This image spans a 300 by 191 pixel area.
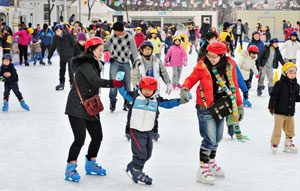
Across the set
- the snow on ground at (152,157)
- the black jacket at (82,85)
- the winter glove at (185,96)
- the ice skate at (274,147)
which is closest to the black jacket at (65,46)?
the snow on ground at (152,157)

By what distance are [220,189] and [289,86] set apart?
1.93 metres

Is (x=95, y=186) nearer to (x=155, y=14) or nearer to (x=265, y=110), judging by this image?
(x=265, y=110)

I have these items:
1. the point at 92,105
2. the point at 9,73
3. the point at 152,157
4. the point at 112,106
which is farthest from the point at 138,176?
the point at 9,73

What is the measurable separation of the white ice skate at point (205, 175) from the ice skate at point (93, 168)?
98cm

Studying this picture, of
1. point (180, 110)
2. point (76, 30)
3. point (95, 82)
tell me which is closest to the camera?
point (95, 82)

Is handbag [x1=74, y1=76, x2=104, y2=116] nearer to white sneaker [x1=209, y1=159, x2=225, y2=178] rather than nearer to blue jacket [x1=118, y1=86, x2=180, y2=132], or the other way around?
blue jacket [x1=118, y1=86, x2=180, y2=132]

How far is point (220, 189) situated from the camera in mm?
4926

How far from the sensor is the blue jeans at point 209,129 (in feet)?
16.3

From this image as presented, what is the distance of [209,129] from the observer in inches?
196

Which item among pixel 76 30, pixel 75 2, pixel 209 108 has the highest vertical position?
pixel 75 2

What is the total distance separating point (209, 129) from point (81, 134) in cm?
121

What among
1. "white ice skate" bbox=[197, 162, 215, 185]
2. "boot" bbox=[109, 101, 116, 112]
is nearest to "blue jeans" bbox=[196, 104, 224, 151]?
"white ice skate" bbox=[197, 162, 215, 185]

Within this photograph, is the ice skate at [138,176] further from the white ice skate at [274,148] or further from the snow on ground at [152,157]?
Result: the white ice skate at [274,148]

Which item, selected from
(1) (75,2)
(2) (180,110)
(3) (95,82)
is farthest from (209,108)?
(1) (75,2)
